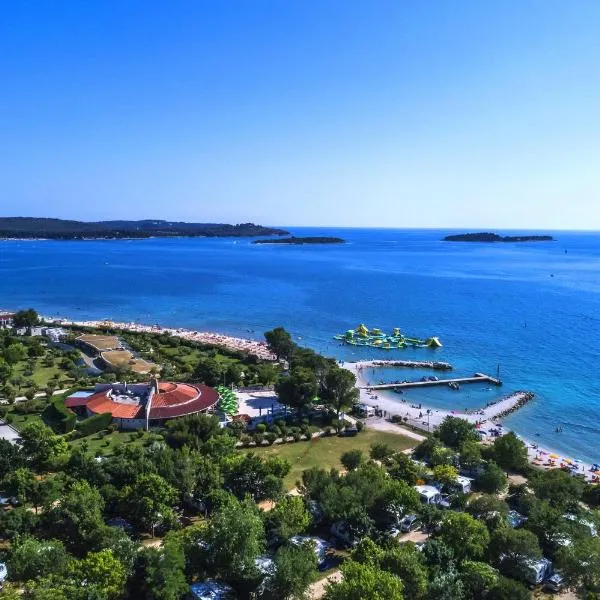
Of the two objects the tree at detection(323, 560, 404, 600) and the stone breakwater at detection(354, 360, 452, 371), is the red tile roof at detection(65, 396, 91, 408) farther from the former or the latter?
the stone breakwater at detection(354, 360, 452, 371)

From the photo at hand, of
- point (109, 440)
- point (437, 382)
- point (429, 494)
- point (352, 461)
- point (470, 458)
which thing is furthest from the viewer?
point (437, 382)

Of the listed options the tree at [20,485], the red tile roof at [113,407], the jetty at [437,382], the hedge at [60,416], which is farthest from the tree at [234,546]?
the jetty at [437,382]

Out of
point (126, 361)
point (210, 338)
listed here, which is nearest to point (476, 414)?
point (126, 361)

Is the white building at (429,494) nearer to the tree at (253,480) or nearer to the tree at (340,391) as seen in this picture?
the tree at (253,480)

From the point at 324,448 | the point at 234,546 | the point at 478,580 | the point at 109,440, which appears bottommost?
the point at 324,448

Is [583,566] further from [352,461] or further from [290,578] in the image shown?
[352,461]

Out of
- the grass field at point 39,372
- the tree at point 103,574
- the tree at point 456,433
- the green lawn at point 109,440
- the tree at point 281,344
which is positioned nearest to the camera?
the tree at point 103,574
